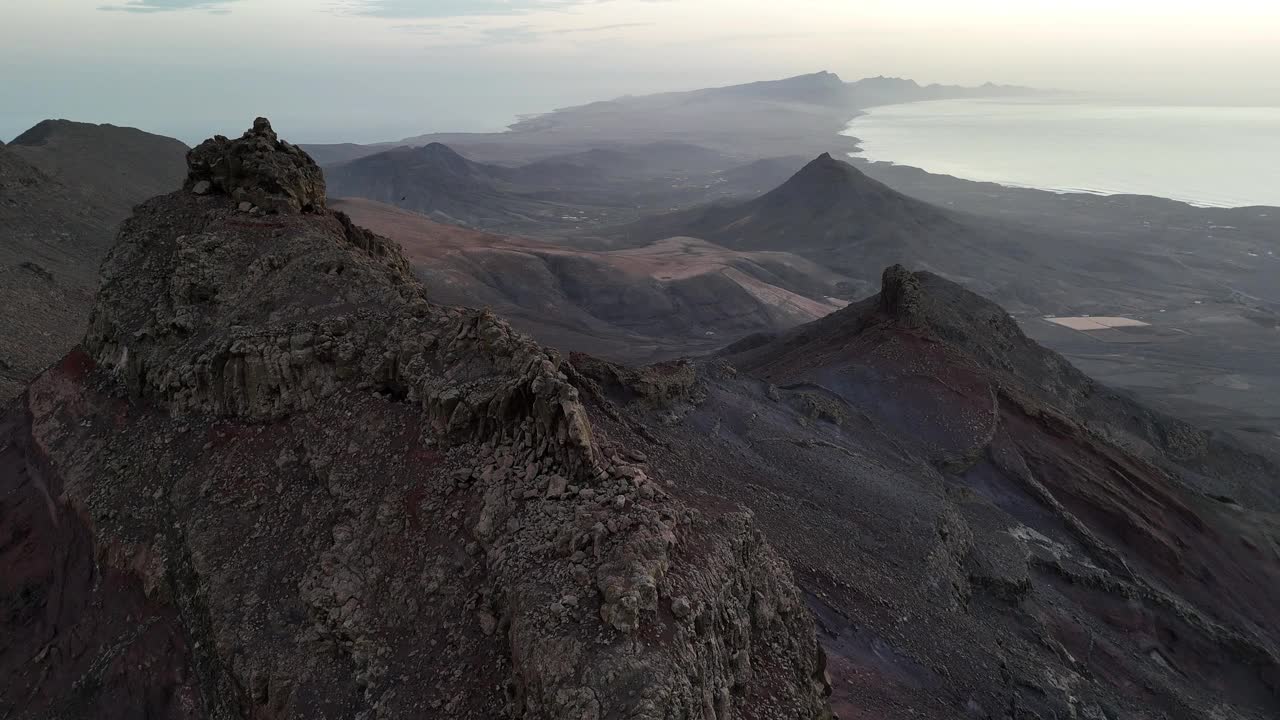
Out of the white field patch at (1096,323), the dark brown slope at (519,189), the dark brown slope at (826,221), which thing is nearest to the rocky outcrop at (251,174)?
the white field patch at (1096,323)

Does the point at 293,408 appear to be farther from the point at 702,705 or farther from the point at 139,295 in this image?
the point at 702,705

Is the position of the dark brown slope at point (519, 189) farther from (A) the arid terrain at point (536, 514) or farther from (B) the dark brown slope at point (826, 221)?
(A) the arid terrain at point (536, 514)

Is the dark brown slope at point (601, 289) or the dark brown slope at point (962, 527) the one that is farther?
the dark brown slope at point (601, 289)

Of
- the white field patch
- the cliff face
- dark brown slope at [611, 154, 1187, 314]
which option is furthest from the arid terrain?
dark brown slope at [611, 154, 1187, 314]

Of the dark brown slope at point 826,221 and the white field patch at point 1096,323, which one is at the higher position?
the dark brown slope at point 826,221

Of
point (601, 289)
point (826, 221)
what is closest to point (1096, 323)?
point (826, 221)

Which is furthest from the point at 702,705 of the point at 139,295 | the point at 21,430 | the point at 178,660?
the point at 21,430
